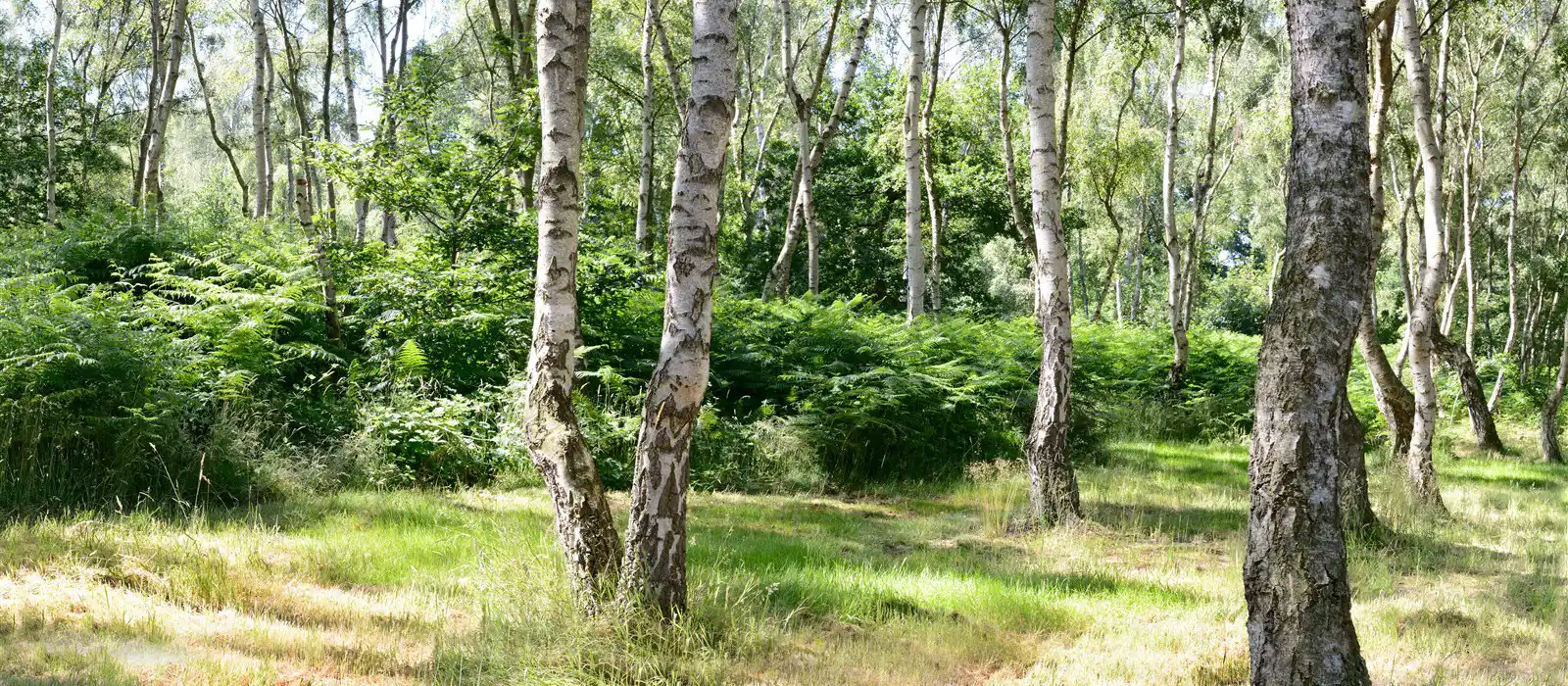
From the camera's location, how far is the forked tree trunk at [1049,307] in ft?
25.5

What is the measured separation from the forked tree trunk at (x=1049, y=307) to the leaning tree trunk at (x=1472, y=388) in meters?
8.47

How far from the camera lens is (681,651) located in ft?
13.9

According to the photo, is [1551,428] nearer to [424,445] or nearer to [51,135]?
[424,445]

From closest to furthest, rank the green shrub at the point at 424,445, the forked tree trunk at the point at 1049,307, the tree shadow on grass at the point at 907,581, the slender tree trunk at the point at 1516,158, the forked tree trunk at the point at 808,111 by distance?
the tree shadow on grass at the point at 907,581 < the forked tree trunk at the point at 1049,307 < the green shrub at the point at 424,445 < the forked tree trunk at the point at 808,111 < the slender tree trunk at the point at 1516,158

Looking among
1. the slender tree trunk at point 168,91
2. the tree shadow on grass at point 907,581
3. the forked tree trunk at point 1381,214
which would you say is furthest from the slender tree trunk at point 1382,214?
the slender tree trunk at point 168,91

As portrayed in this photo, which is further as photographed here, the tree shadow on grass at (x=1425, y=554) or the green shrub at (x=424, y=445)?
the green shrub at (x=424, y=445)

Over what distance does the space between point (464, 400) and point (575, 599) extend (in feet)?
17.4

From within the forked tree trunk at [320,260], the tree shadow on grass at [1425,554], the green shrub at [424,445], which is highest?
the forked tree trunk at [320,260]

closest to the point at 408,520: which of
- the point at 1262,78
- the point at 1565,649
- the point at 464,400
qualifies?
the point at 464,400

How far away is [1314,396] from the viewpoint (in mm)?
3434

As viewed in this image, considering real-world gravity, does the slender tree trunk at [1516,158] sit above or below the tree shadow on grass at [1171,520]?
above

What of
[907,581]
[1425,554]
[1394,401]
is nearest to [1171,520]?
[1425,554]

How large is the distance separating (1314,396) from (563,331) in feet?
11.0

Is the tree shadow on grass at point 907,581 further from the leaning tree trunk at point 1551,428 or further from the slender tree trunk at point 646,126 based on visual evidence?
the leaning tree trunk at point 1551,428
